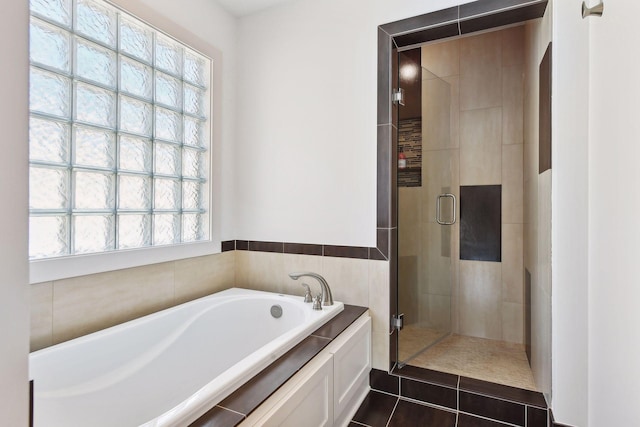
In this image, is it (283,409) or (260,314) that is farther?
(260,314)

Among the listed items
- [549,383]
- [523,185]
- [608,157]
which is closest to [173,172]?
[608,157]

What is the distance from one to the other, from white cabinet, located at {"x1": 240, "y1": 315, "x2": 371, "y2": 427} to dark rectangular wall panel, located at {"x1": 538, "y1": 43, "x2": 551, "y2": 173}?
4.46 feet

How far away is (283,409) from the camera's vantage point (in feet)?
3.88

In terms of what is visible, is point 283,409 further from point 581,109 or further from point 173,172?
point 581,109

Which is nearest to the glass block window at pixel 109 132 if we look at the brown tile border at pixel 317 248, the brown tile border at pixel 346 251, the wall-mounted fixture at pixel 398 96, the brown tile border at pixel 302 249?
the brown tile border at pixel 317 248

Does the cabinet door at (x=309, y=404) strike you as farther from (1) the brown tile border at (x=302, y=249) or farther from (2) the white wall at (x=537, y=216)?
(2) the white wall at (x=537, y=216)

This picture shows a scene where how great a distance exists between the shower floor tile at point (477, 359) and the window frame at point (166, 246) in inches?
63.7

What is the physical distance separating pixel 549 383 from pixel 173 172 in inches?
95.3

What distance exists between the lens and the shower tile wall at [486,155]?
2.77 metres

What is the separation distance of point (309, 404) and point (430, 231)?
1.80 metres

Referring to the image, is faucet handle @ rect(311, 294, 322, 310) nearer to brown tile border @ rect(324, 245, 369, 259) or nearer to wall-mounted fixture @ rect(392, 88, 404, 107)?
brown tile border @ rect(324, 245, 369, 259)

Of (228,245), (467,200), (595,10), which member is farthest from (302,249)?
(595,10)

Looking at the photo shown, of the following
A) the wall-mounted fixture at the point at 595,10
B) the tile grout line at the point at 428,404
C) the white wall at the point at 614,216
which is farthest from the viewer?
the tile grout line at the point at 428,404

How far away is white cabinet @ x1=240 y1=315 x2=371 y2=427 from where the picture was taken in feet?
3.86
